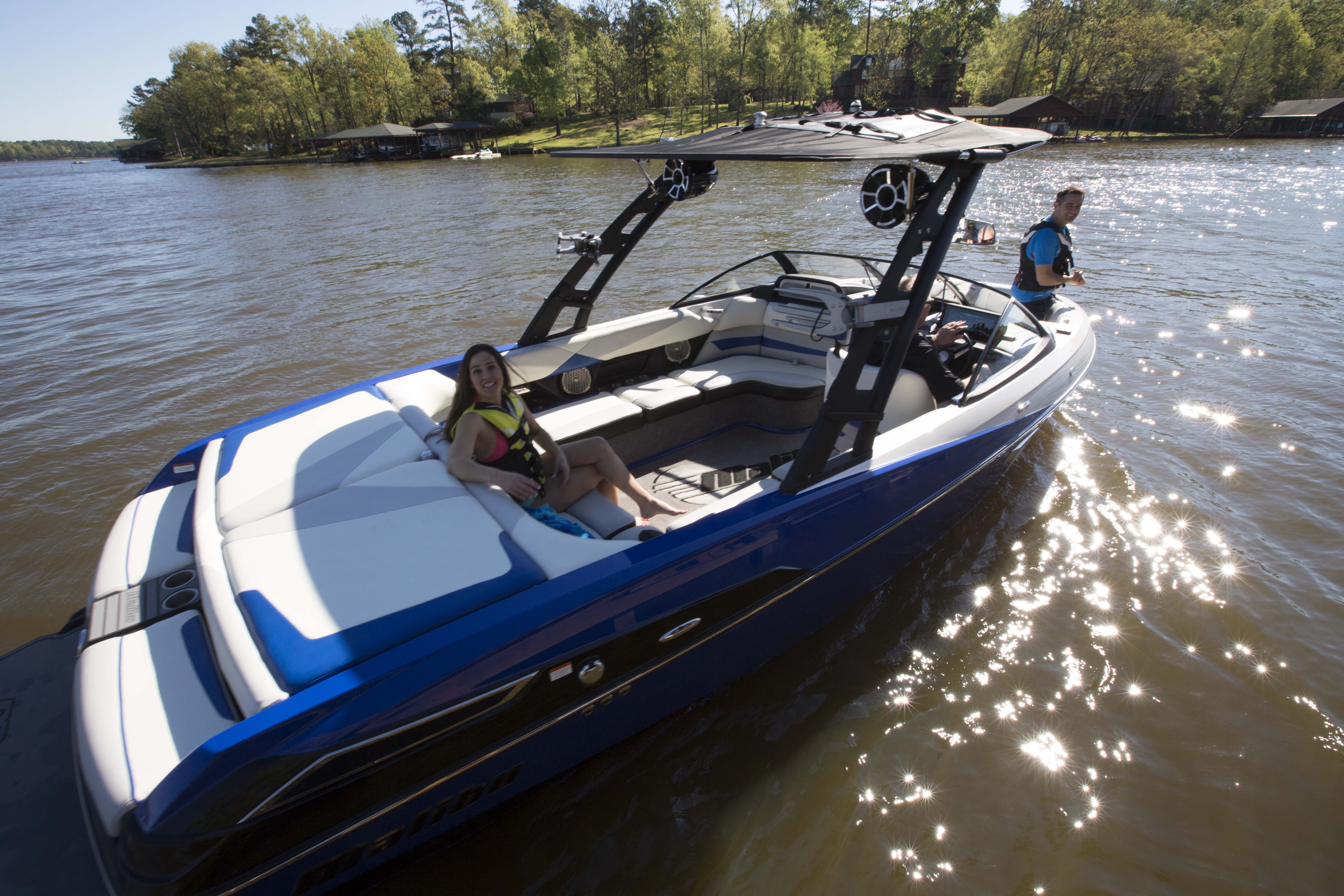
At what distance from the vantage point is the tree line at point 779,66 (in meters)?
43.6

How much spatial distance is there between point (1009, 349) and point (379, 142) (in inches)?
2277

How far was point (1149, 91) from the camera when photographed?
140ft

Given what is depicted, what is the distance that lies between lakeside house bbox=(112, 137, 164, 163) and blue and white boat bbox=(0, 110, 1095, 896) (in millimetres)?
90251

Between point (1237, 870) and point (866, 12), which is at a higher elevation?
point (866, 12)

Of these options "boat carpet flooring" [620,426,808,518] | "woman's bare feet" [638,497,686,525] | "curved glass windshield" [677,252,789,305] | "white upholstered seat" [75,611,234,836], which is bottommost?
"boat carpet flooring" [620,426,808,518]

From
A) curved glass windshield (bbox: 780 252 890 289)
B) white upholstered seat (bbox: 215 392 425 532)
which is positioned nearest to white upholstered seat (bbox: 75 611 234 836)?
white upholstered seat (bbox: 215 392 425 532)

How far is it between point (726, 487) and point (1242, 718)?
2559 mm

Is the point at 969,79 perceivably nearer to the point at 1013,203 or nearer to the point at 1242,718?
the point at 1013,203

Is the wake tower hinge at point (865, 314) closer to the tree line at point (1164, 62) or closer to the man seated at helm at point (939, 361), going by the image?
the man seated at helm at point (939, 361)

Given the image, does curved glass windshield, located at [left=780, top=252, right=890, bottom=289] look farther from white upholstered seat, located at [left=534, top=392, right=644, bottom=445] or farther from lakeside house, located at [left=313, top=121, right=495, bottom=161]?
lakeside house, located at [left=313, top=121, right=495, bottom=161]

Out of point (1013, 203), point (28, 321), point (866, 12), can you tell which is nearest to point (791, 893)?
point (28, 321)

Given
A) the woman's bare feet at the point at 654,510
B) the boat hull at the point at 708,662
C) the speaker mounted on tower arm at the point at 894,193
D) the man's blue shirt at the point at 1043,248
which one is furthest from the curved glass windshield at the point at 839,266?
the woman's bare feet at the point at 654,510

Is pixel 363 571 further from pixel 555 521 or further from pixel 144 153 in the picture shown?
pixel 144 153

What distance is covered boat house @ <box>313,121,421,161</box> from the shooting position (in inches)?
1775
